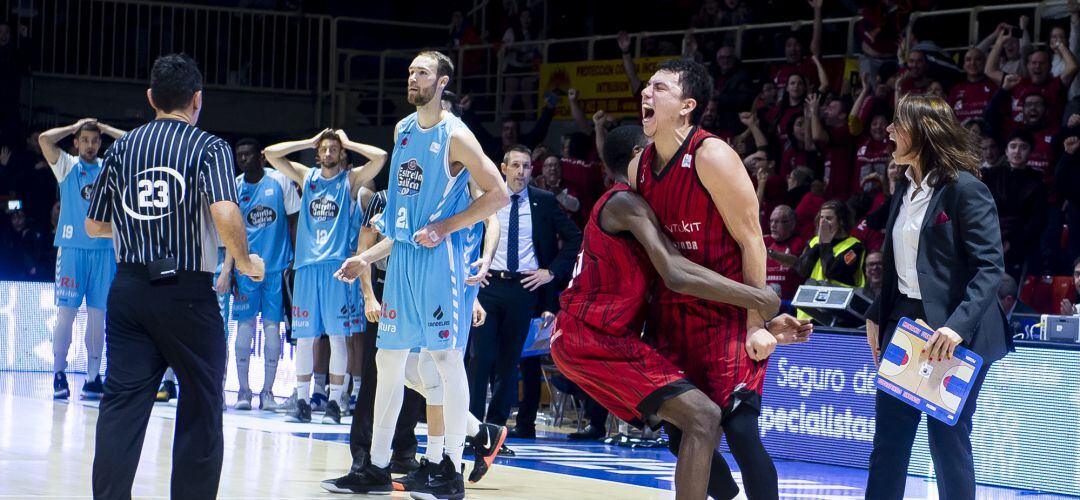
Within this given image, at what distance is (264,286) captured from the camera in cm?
1238

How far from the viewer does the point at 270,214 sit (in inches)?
485

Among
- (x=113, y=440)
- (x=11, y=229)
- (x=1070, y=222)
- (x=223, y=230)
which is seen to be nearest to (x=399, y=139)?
(x=223, y=230)

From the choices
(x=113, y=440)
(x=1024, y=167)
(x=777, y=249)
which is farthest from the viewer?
(x=777, y=249)

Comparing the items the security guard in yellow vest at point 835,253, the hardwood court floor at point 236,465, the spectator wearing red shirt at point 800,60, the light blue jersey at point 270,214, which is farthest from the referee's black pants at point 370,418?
the spectator wearing red shirt at point 800,60

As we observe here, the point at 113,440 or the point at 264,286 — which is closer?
the point at 113,440

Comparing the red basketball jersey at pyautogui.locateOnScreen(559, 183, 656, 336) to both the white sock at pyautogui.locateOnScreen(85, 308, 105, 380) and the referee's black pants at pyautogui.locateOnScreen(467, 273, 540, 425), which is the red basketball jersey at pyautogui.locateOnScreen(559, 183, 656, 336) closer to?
the referee's black pants at pyautogui.locateOnScreen(467, 273, 540, 425)

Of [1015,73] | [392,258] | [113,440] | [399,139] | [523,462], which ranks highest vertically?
[1015,73]

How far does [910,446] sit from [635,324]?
1272mm

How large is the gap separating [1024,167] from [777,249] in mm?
2156

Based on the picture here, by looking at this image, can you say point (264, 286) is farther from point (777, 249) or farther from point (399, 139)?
point (399, 139)

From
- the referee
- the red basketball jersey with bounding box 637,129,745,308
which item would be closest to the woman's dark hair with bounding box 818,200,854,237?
the red basketball jersey with bounding box 637,129,745,308

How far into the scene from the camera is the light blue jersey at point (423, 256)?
273 inches

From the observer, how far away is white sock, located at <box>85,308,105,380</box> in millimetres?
12570

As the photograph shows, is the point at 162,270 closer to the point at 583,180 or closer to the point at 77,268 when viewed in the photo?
the point at 77,268
